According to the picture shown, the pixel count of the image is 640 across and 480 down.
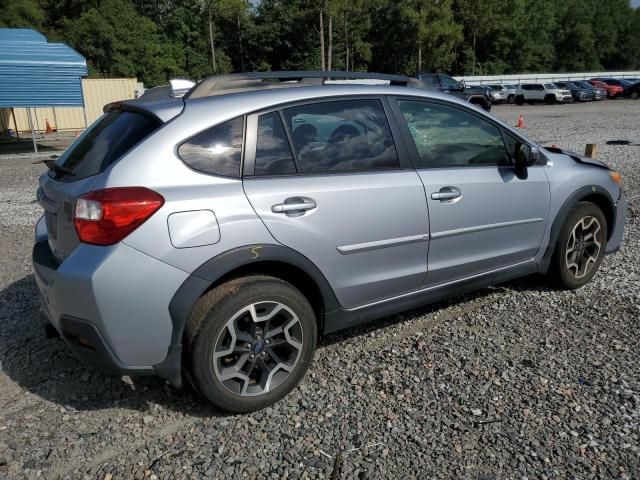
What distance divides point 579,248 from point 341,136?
7.99ft

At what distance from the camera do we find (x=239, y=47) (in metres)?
63.9

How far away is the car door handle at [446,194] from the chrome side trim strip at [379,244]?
0.25 m

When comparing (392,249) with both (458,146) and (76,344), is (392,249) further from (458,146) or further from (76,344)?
(76,344)

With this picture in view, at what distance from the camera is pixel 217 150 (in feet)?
9.48

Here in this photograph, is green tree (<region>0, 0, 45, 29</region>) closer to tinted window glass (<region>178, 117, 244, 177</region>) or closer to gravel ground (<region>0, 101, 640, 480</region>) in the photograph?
gravel ground (<region>0, 101, 640, 480</region>)

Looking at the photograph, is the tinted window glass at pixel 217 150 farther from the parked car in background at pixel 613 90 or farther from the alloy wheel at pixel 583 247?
the parked car in background at pixel 613 90

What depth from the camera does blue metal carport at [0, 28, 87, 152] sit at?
588 inches

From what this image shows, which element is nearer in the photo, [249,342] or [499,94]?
[249,342]

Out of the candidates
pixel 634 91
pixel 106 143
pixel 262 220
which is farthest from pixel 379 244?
pixel 634 91

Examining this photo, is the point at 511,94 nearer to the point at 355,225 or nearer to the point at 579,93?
the point at 579,93

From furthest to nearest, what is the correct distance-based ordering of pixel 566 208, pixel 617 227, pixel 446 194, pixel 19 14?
pixel 19 14 → pixel 617 227 → pixel 566 208 → pixel 446 194

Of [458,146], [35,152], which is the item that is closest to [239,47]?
[35,152]

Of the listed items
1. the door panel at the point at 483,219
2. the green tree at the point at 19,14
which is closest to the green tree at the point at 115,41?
the green tree at the point at 19,14

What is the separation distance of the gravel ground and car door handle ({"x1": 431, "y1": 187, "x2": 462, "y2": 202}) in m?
0.98
